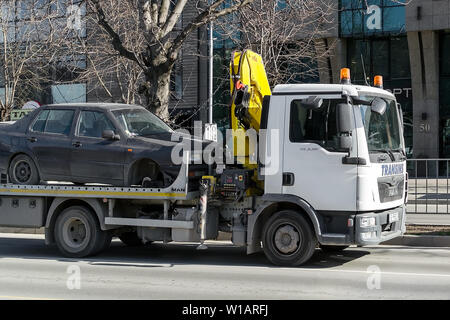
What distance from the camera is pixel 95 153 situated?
10.8 metres

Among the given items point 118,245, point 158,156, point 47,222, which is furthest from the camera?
point 118,245

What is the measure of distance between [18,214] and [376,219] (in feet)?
20.4

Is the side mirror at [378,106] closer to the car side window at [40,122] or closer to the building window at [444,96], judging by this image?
the car side window at [40,122]

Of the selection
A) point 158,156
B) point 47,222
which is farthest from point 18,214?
point 158,156

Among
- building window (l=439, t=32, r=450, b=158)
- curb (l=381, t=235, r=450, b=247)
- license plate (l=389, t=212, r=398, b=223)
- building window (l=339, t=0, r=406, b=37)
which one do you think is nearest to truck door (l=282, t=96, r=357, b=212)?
license plate (l=389, t=212, r=398, b=223)

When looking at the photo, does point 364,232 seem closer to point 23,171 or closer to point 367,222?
point 367,222

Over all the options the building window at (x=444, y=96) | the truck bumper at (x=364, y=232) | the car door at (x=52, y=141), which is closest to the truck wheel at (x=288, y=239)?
the truck bumper at (x=364, y=232)

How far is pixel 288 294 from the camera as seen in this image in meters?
7.92

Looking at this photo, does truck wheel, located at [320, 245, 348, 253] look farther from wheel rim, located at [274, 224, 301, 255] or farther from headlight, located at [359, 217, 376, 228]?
headlight, located at [359, 217, 376, 228]

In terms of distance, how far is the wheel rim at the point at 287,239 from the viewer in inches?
387

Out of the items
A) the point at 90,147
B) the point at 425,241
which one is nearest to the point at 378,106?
the point at 425,241

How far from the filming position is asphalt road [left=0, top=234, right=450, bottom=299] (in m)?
8.03
